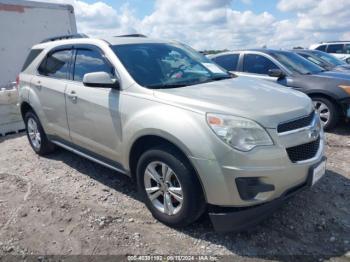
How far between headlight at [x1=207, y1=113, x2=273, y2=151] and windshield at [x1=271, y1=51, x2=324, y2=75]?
15.1 feet

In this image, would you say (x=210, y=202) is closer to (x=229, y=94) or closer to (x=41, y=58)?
(x=229, y=94)

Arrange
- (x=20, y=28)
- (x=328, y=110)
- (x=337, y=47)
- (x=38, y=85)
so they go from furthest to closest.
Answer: (x=337, y=47), (x=20, y=28), (x=328, y=110), (x=38, y=85)

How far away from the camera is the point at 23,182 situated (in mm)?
4742

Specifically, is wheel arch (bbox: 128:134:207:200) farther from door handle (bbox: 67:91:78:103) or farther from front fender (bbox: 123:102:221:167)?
door handle (bbox: 67:91:78:103)

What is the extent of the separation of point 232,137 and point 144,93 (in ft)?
3.47

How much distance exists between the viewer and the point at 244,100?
10.5ft

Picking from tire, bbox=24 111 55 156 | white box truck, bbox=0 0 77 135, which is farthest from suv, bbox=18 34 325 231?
white box truck, bbox=0 0 77 135

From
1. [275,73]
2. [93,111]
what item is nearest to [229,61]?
[275,73]

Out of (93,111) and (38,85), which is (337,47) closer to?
(38,85)

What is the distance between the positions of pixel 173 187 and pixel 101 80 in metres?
1.32

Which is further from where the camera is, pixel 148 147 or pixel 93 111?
pixel 93 111

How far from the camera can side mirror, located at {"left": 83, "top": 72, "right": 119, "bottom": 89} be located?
3.56 metres

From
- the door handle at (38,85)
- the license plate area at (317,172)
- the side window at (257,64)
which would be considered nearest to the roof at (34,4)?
the door handle at (38,85)

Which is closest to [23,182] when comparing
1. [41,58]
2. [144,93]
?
[41,58]
